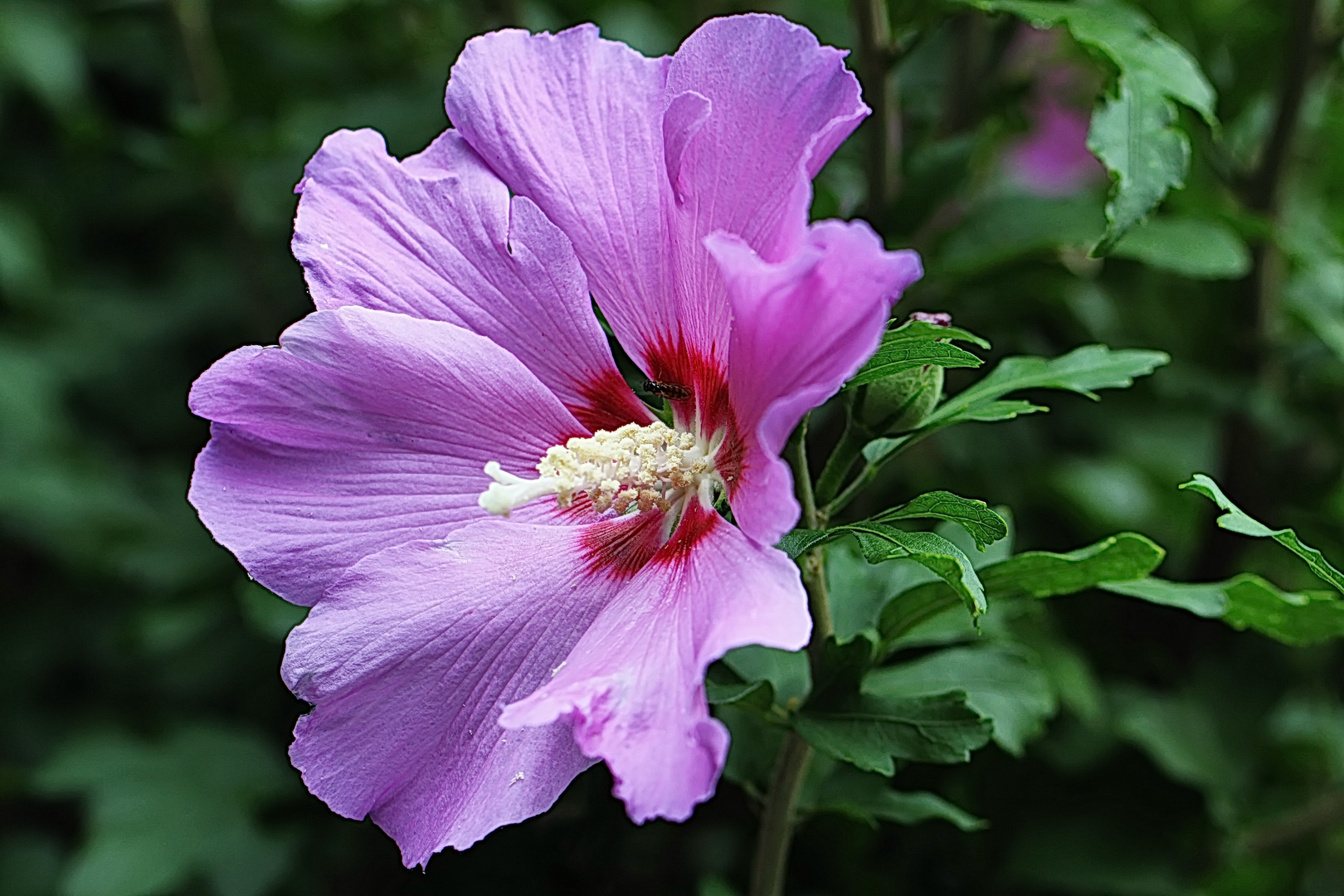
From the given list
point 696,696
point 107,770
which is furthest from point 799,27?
point 107,770

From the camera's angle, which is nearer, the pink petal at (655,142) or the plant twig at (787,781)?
the pink petal at (655,142)

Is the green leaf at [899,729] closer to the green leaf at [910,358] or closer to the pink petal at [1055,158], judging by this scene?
the green leaf at [910,358]

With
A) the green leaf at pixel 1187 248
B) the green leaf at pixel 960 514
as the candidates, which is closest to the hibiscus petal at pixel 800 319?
the green leaf at pixel 960 514

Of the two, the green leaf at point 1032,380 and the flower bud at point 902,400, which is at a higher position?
the flower bud at point 902,400

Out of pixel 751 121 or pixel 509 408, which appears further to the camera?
pixel 509 408

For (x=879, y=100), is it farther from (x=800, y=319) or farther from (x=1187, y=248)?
(x=800, y=319)

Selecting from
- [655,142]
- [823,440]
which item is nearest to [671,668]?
[655,142]

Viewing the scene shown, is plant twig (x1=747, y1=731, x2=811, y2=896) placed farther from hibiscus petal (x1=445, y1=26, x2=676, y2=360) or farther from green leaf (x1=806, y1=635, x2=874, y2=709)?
hibiscus petal (x1=445, y1=26, x2=676, y2=360)

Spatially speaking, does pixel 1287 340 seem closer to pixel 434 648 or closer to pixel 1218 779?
pixel 1218 779

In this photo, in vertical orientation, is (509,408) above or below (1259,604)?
above
